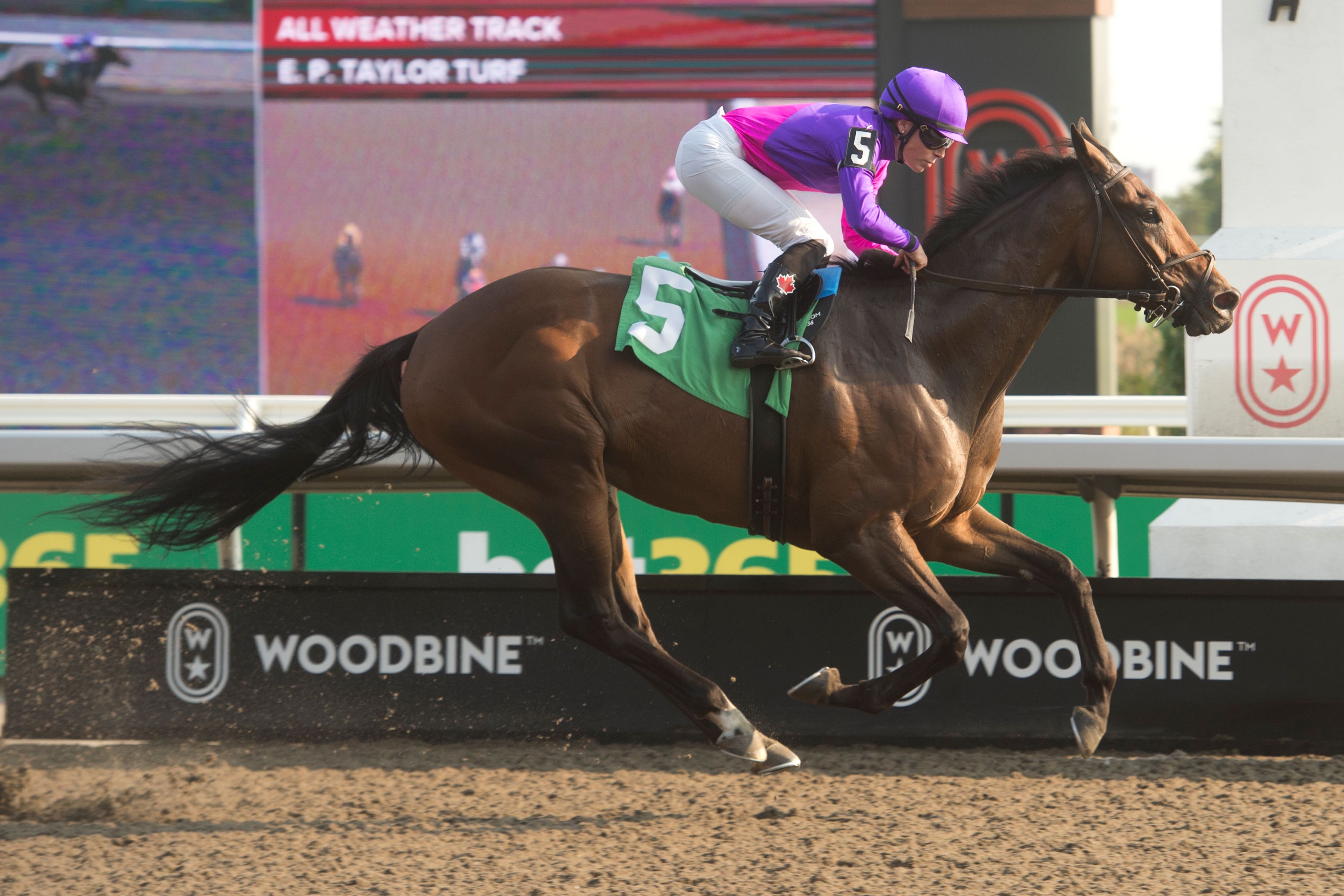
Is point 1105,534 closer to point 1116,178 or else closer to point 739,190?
point 1116,178

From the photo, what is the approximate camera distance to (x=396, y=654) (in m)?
4.64

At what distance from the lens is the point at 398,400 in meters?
3.82

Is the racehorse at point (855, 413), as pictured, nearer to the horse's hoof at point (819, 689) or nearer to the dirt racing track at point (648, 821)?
the horse's hoof at point (819, 689)

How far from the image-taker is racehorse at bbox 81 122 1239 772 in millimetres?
3369

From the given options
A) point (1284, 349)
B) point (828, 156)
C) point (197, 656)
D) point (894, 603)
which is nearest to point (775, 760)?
point (894, 603)

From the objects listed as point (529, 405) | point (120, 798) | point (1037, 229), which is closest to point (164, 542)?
point (120, 798)

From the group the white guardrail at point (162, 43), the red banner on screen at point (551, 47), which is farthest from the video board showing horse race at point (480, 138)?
the white guardrail at point (162, 43)

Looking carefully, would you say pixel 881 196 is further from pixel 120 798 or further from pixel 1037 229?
pixel 120 798

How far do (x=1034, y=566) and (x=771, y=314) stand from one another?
1.08 metres

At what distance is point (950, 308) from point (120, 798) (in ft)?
9.10

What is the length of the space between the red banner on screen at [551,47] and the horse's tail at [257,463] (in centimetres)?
369

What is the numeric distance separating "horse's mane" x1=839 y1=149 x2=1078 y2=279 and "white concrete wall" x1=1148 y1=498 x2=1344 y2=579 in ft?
→ 7.26

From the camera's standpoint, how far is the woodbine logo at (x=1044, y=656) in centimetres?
450

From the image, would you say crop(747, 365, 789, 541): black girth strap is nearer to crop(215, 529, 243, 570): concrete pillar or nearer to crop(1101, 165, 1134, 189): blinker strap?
crop(1101, 165, 1134, 189): blinker strap
